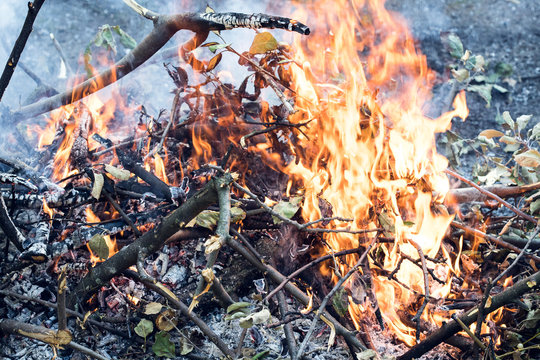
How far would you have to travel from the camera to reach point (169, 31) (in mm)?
2170

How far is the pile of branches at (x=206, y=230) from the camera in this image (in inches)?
65.7

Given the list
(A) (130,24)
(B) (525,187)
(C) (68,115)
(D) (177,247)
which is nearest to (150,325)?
(D) (177,247)

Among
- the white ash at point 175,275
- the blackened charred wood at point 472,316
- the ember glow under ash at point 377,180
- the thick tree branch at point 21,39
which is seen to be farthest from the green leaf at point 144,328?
the thick tree branch at point 21,39

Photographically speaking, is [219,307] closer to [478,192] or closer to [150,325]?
[150,325]

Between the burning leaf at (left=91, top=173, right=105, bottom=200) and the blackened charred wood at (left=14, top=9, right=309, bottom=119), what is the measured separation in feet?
2.18

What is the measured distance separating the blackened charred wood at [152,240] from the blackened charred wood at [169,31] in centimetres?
61

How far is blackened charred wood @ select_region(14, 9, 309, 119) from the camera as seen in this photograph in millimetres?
1784

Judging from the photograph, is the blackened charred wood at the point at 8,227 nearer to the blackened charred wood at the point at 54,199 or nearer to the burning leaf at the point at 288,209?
the blackened charred wood at the point at 54,199

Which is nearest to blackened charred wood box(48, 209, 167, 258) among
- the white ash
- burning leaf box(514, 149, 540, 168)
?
the white ash

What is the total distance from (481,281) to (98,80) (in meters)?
2.16

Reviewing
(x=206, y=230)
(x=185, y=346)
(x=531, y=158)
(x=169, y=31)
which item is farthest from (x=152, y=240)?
(x=531, y=158)

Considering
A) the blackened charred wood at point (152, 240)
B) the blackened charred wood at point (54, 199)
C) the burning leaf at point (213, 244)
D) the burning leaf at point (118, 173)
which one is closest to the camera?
the burning leaf at point (213, 244)

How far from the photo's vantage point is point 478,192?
2.41m

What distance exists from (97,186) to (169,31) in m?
0.77
